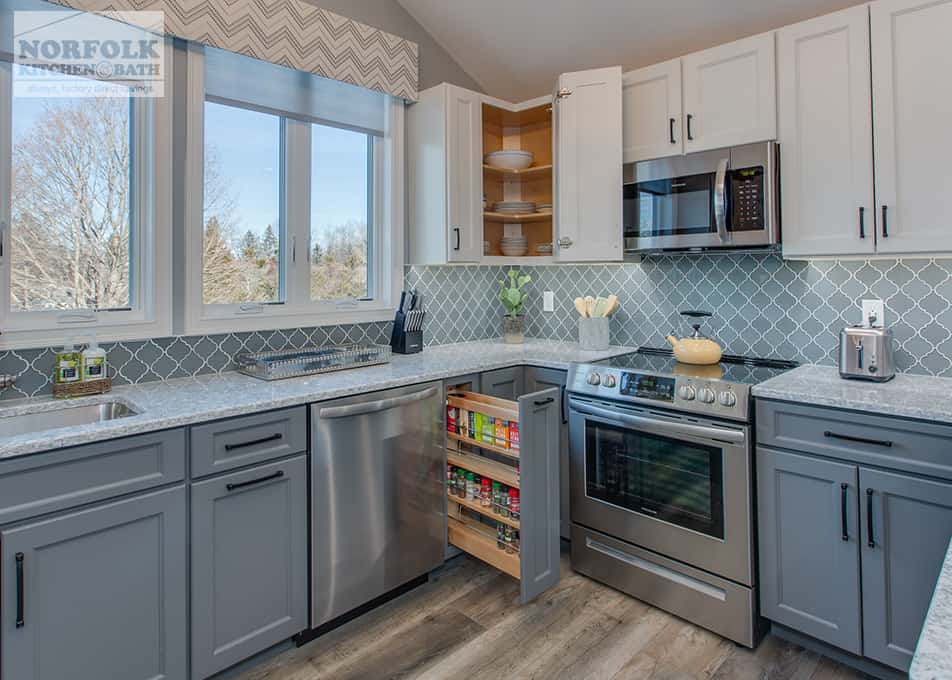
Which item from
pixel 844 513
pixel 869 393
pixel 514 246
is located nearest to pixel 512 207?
pixel 514 246

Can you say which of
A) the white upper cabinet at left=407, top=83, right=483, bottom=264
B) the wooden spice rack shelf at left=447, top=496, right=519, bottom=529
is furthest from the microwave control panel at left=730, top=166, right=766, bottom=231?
the wooden spice rack shelf at left=447, top=496, right=519, bottom=529

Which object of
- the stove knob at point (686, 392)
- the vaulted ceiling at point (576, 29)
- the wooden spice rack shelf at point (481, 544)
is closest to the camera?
the stove knob at point (686, 392)

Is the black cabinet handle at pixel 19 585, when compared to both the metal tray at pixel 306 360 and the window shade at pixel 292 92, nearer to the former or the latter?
the metal tray at pixel 306 360

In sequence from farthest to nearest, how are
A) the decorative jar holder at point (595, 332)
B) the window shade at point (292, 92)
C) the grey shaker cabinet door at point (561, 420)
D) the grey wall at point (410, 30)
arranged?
the decorative jar holder at point (595, 332)
the grey wall at point (410, 30)
the grey shaker cabinet door at point (561, 420)
the window shade at point (292, 92)

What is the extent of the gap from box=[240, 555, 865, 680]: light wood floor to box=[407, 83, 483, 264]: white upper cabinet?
1650 millimetres

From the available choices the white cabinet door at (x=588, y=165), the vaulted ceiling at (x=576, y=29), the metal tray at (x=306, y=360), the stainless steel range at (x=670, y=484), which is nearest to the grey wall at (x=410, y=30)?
the vaulted ceiling at (x=576, y=29)

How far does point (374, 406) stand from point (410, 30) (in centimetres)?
A: 210

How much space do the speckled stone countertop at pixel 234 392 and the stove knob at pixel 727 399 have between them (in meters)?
0.71

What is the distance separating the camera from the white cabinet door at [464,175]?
9.57ft

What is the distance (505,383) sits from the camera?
276 centimetres

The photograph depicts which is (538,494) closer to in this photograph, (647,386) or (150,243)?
(647,386)

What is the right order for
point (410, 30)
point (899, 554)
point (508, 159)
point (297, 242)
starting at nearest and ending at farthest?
point (899, 554) < point (297, 242) < point (410, 30) < point (508, 159)

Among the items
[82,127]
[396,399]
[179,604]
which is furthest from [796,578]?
[82,127]

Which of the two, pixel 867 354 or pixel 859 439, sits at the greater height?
pixel 867 354
